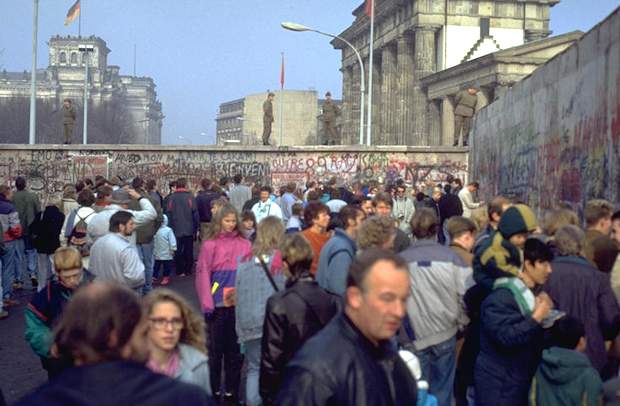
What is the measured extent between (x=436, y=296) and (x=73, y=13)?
129 feet

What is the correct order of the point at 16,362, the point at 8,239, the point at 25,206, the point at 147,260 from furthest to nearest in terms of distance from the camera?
the point at 25,206 < the point at 147,260 < the point at 8,239 < the point at 16,362

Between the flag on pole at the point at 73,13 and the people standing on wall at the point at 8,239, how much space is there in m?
29.5

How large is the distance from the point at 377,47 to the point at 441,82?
15212 mm

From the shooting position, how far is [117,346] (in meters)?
2.72

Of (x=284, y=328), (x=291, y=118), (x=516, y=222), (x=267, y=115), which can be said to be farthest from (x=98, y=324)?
(x=291, y=118)

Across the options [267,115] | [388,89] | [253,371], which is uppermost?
[388,89]

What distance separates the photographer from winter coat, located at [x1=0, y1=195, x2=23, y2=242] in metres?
13.5

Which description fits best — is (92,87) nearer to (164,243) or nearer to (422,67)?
(422,67)

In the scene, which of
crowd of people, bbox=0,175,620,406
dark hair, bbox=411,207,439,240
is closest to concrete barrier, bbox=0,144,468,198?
crowd of people, bbox=0,175,620,406

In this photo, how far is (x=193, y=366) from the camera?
4.49 meters

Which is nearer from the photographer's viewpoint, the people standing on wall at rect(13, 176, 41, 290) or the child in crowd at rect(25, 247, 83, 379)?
the child in crowd at rect(25, 247, 83, 379)

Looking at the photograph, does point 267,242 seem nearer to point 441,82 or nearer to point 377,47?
point 441,82

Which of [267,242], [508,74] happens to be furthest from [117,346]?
[508,74]

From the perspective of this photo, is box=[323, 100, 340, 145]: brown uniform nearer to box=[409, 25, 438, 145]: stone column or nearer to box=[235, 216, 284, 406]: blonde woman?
box=[235, 216, 284, 406]: blonde woman
